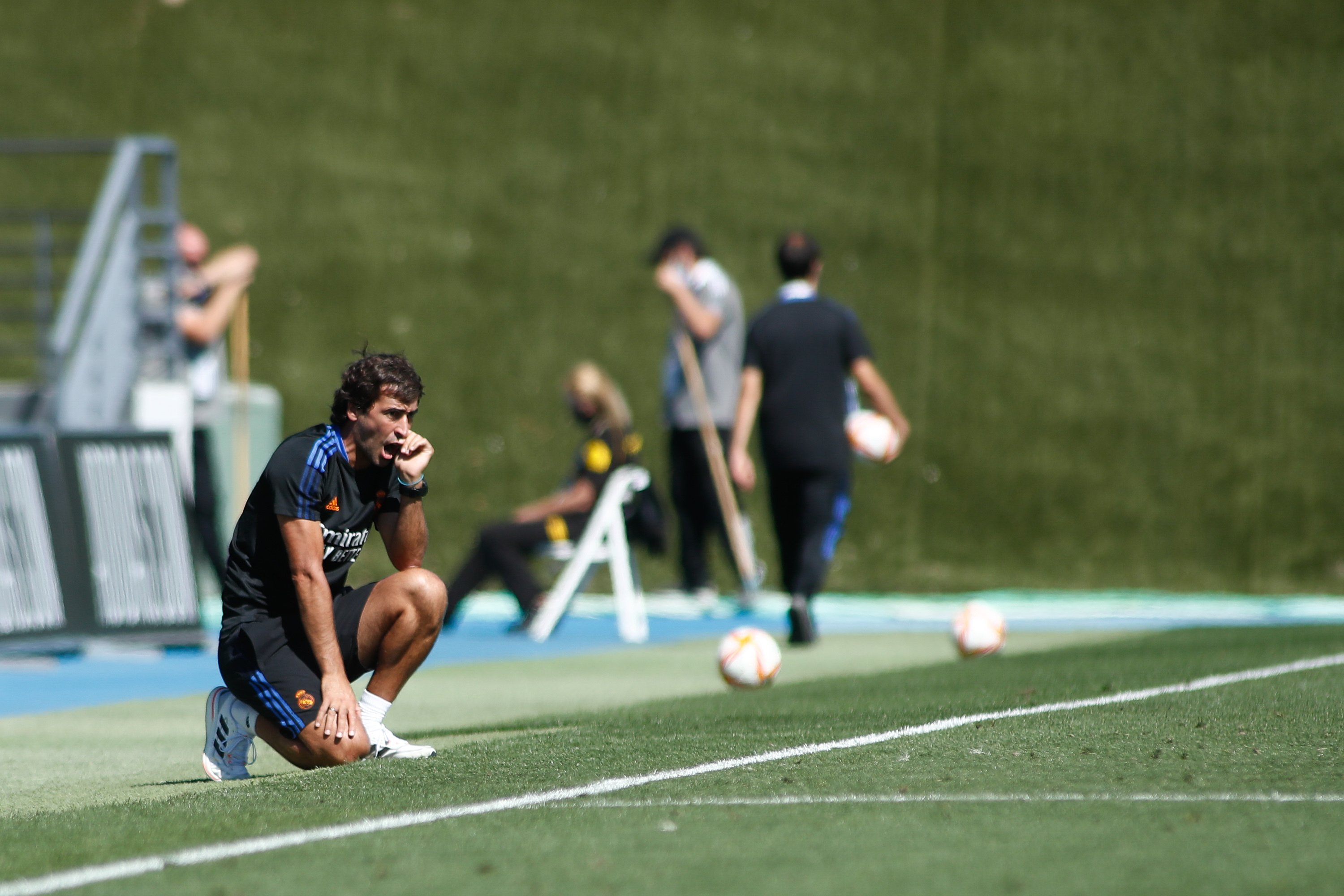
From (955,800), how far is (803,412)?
547 centimetres

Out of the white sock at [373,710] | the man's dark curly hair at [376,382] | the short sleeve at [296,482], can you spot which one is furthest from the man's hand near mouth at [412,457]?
the white sock at [373,710]

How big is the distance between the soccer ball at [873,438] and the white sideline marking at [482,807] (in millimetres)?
3344

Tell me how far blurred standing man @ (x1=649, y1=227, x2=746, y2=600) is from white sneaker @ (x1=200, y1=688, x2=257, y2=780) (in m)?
7.58

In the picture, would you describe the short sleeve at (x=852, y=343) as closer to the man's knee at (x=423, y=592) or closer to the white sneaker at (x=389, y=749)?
the man's knee at (x=423, y=592)

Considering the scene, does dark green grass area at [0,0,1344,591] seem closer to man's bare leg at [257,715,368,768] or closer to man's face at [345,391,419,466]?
man's bare leg at [257,715,368,768]

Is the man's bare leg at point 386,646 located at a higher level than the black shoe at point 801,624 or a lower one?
higher

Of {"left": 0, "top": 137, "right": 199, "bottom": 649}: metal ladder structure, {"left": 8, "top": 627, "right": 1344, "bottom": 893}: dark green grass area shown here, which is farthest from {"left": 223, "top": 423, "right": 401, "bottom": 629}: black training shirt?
{"left": 0, "top": 137, "right": 199, "bottom": 649}: metal ladder structure

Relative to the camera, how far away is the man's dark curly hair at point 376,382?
564 cm

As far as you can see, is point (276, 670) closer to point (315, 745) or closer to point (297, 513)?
point (315, 745)

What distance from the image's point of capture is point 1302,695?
6.98 m

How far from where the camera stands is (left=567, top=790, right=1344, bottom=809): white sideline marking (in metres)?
4.82

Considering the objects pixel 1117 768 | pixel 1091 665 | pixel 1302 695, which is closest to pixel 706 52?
pixel 1091 665

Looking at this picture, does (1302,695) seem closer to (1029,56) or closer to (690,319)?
(690,319)

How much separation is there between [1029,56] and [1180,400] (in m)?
3.14
